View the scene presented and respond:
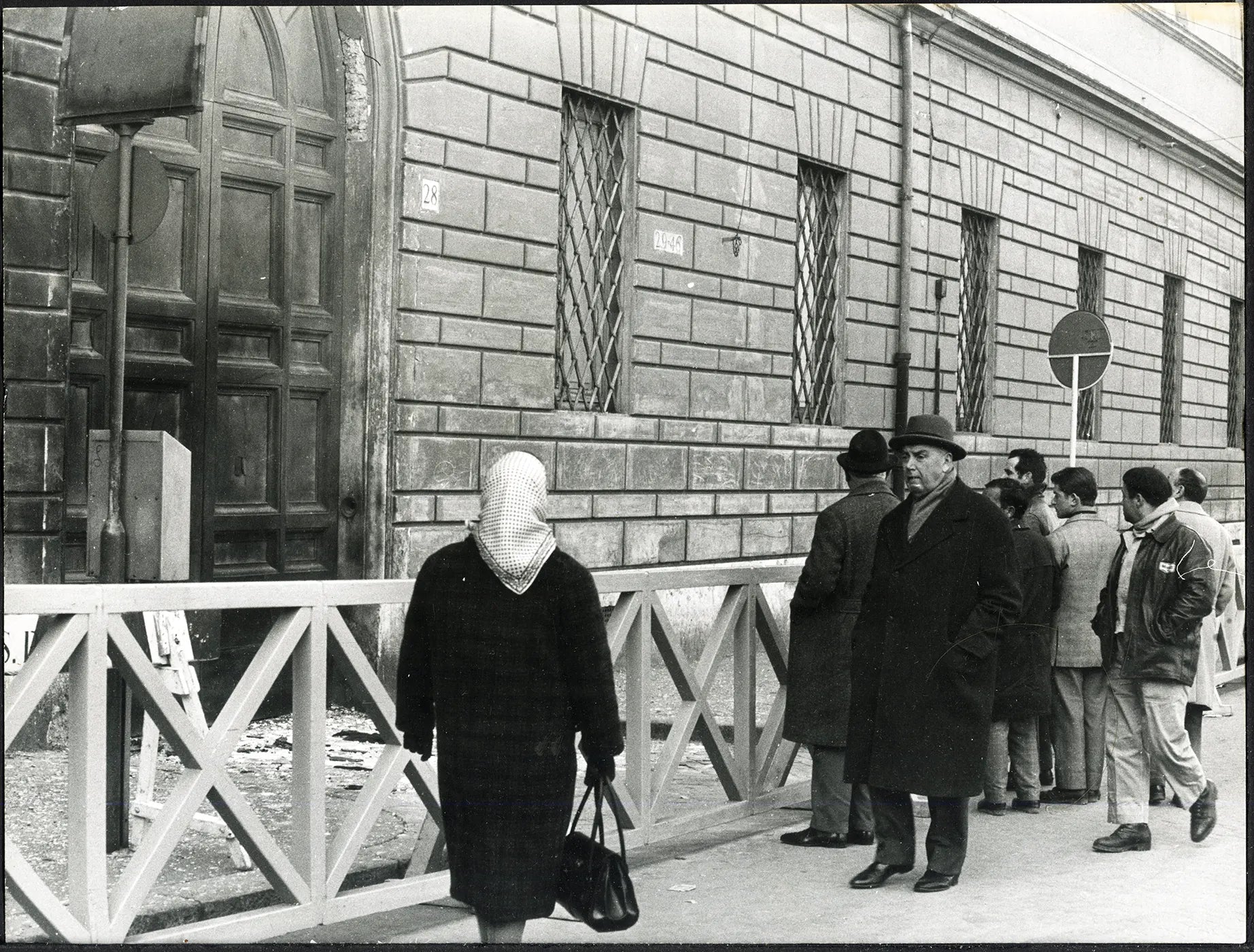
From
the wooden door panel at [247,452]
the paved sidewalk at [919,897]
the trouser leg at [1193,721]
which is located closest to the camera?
the paved sidewalk at [919,897]

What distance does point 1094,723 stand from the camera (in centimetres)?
823

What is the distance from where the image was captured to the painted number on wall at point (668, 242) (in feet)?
40.0

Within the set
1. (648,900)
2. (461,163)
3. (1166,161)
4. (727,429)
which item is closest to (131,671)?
(648,900)

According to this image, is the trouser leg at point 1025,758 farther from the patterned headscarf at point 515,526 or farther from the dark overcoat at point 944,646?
the patterned headscarf at point 515,526

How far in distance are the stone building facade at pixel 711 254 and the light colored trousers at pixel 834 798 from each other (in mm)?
3458

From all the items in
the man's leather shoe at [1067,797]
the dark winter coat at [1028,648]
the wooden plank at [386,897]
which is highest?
the dark winter coat at [1028,648]

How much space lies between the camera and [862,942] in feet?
17.5

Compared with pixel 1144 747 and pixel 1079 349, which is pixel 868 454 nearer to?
pixel 1144 747

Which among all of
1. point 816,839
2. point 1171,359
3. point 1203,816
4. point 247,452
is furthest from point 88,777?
point 1171,359

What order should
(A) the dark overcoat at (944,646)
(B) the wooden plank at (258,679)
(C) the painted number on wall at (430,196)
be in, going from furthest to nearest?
1. (C) the painted number on wall at (430,196)
2. (A) the dark overcoat at (944,646)
3. (B) the wooden plank at (258,679)

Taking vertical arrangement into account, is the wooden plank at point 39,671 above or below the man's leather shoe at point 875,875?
above

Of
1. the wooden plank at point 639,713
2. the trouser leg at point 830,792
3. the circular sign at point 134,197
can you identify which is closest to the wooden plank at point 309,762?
the wooden plank at point 639,713

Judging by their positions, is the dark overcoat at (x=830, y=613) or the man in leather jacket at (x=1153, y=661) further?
the man in leather jacket at (x=1153, y=661)

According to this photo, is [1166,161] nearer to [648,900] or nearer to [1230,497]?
[1230,497]
